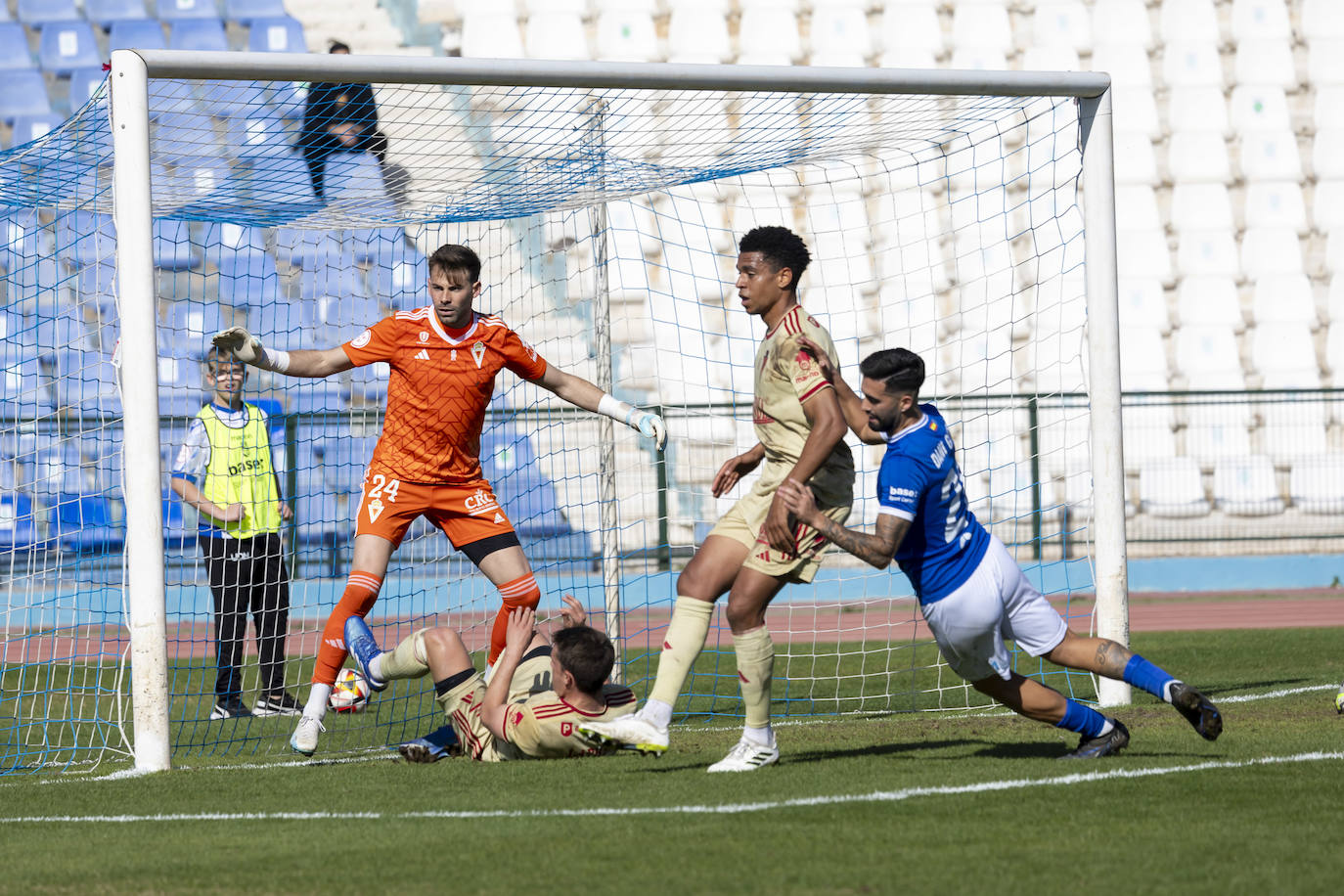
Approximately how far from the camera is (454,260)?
676cm

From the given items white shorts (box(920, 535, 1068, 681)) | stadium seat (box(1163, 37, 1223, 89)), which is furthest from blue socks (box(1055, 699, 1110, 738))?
stadium seat (box(1163, 37, 1223, 89))

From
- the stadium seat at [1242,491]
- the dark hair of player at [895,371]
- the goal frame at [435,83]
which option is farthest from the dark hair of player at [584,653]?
the stadium seat at [1242,491]

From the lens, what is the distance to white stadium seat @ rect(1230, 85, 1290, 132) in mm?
18484

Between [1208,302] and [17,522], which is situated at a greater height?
[1208,302]

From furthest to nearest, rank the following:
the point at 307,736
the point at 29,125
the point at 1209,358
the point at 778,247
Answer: the point at 29,125, the point at 1209,358, the point at 307,736, the point at 778,247

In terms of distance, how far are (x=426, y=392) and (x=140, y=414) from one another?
119cm

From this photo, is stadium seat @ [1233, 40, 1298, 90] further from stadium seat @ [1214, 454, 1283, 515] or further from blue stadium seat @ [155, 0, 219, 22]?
blue stadium seat @ [155, 0, 219, 22]

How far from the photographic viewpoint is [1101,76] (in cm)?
788

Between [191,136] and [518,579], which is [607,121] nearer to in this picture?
[191,136]

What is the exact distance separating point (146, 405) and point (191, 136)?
2.47 meters

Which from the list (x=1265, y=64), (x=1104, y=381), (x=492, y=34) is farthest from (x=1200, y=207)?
Answer: (x=1104, y=381)

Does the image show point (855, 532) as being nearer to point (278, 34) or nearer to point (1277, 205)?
point (1277, 205)

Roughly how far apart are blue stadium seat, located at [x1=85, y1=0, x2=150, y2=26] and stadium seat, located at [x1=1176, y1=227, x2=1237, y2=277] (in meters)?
12.2

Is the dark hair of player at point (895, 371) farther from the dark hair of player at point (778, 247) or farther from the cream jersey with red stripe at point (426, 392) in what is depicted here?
the cream jersey with red stripe at point (426, 392)
